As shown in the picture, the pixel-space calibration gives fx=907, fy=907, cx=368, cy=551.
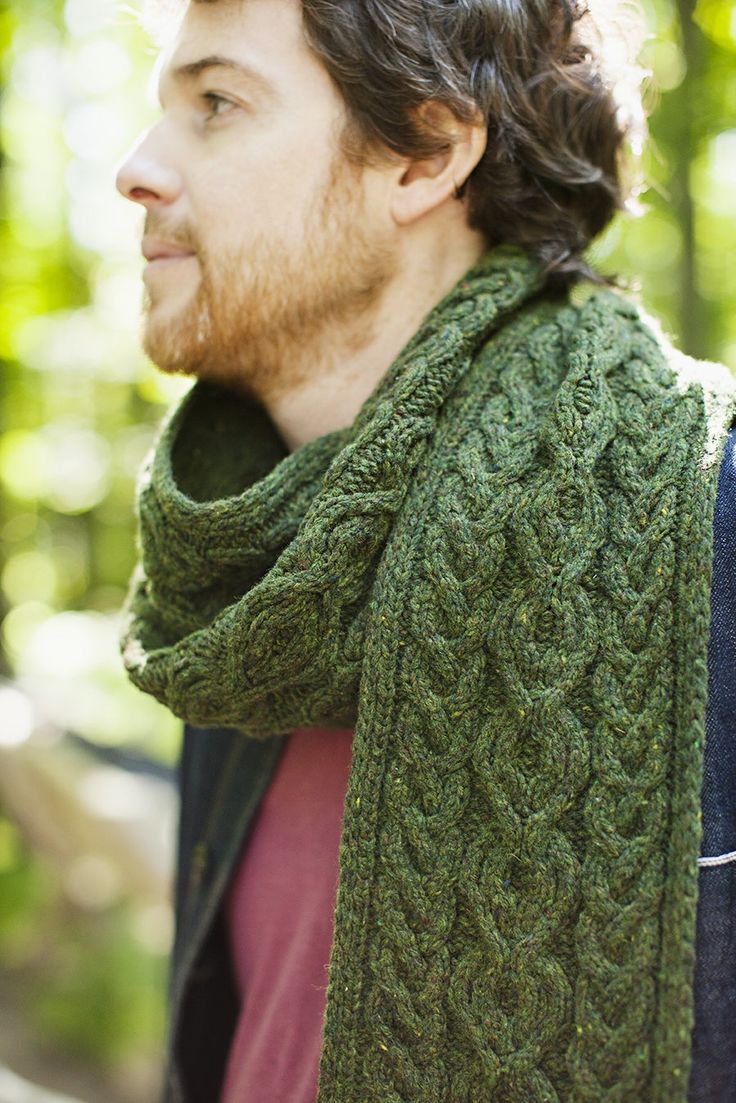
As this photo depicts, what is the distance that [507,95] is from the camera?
183 centimetres

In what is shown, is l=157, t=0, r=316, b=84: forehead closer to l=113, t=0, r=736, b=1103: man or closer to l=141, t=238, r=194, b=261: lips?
l=113, t=0, r=736, b=1103: man

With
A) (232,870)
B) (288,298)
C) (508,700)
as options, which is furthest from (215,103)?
(232,870)

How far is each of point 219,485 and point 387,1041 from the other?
1.08 meters

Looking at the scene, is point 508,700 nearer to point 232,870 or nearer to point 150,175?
point 232,870

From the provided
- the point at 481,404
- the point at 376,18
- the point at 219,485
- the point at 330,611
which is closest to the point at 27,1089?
the point at 219,485

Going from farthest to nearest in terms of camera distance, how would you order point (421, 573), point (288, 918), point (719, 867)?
point (288, 918) → point (421, 573) → point (719, 867)

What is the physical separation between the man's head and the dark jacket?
0.79 m

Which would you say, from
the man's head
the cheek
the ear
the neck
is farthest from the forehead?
the neck

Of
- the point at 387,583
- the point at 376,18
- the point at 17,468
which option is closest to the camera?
the point at 387,583

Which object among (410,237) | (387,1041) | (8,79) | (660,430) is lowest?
(387,1041)

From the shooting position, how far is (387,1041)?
131 centimetres

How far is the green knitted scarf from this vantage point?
48.9 inches

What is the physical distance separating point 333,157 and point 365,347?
37 cm

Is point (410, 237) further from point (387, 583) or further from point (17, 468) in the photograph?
point (17, 468)
